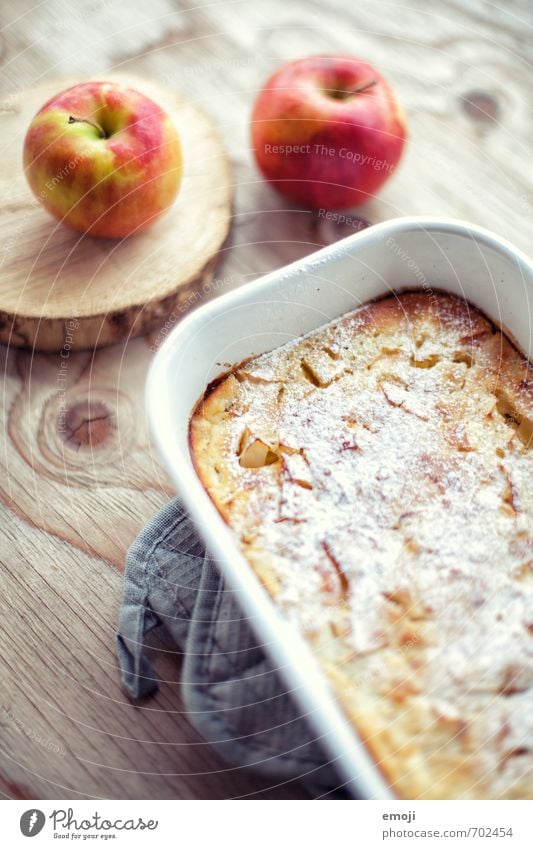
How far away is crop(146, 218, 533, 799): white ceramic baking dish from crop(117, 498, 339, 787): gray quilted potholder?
0.04 metres

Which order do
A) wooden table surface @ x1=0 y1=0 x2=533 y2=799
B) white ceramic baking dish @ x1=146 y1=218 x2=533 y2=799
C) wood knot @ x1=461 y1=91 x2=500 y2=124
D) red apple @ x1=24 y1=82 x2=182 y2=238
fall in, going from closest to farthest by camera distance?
white ceramic baking dish @ x1=146 y1=218 x2=533 y2=799 < wooden table surface @ x1=0 y1=0 x2=533 y2=799 < red apple @ x1=24 y1=82 x2=182 y2=238 < wood knot @ x1=461 y1=91 x2=500 y2=124

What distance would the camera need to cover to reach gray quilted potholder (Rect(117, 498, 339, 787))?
663 mm

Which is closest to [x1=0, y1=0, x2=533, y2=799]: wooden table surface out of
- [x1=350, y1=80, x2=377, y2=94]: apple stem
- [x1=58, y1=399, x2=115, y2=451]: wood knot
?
[x1=58, y1=399, x2=115, y2=451]: wood knot

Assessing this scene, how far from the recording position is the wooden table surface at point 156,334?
0.69 metres

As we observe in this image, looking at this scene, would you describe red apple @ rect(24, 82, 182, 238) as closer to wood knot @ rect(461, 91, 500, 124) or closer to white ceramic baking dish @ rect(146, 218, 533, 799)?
white ceramic baking dish @ rect(146, 218, 533, 799)

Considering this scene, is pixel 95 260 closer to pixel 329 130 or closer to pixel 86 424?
pixel 86 424

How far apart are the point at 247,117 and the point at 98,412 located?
0.43 metres

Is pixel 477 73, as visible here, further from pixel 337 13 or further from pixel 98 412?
pixel 98 412

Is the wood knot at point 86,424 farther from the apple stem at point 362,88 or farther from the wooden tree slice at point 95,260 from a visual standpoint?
the apple stem at point 362,88

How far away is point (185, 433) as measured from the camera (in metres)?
0.70

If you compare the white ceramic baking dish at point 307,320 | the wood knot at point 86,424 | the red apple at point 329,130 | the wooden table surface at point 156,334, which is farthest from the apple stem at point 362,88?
the wood knot at point 86,424

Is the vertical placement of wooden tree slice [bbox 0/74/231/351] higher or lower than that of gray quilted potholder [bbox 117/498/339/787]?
higher

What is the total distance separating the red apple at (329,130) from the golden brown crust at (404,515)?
7.3 inches

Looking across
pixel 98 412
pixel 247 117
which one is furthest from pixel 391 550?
pixel 247 117
